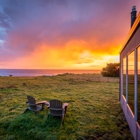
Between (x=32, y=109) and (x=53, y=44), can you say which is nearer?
(x=32, y=109)

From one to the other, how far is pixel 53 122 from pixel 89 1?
25.5 ft

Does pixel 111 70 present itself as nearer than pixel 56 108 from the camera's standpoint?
No

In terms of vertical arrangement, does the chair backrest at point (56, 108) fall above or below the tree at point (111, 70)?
below

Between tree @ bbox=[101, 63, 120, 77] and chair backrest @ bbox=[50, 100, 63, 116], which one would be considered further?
tree @ bbox=[101, 63, 120, 77]

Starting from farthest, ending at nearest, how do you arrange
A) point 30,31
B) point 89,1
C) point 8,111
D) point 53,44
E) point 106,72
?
point 106,72 < point 53,44 < point 30,31 < point 89,1 < point 8,111

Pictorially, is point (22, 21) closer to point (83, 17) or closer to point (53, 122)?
point (83, 17)

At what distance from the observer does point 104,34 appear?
9609mm

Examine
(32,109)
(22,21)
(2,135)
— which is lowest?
(2,135)

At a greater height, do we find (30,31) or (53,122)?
(30,31)

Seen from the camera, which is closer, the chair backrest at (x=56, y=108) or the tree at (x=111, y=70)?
the chair backrest at (x=56, y=108)

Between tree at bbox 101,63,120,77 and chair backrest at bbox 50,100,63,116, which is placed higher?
tree at bbox 101,63,120,77

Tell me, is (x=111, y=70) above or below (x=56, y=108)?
above

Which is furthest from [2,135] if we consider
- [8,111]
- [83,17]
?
[83,17]

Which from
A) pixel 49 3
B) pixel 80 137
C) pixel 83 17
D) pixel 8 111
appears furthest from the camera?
pixel 83 17
